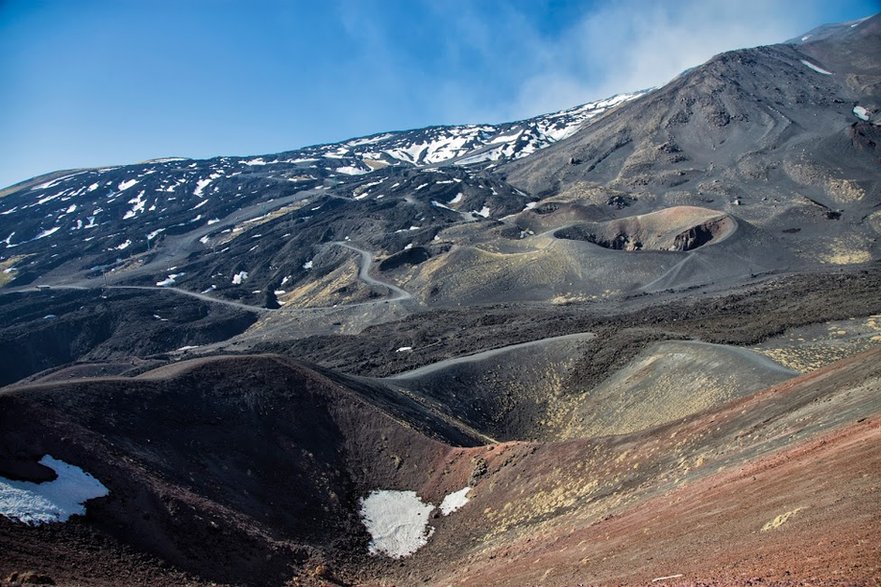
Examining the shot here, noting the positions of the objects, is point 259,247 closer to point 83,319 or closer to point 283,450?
point 83,319

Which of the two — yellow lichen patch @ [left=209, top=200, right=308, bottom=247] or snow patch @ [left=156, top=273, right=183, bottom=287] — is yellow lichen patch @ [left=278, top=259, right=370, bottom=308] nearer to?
snow patch @ [left=156, top=273, right=183, bottom=287]

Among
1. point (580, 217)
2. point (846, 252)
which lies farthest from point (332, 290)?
point (846, 252)

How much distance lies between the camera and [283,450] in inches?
1328

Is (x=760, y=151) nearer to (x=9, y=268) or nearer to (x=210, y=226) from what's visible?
(x=210, y=226)

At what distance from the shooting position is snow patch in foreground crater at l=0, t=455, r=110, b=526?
1981 centimetres

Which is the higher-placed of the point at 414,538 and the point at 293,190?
the point at 293,190

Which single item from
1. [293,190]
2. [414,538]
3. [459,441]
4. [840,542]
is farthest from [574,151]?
[840,542]

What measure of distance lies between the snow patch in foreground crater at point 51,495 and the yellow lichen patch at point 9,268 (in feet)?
454

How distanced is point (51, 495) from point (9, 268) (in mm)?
151346

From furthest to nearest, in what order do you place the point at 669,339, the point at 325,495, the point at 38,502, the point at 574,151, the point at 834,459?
the point at 574,151
the point at 669,339
the point at 325,495
the point at 38,502
the point at 834,459

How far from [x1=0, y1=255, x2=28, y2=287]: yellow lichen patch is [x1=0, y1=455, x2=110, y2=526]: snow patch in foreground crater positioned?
5447 inches

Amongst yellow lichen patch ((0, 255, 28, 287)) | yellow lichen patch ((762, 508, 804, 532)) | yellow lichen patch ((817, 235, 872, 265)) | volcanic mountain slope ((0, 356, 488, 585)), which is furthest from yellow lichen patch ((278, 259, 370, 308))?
yellow lichen patch ((762, 508, 804, 532))

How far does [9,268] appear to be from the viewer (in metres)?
143

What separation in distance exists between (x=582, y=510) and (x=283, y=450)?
17.0m
